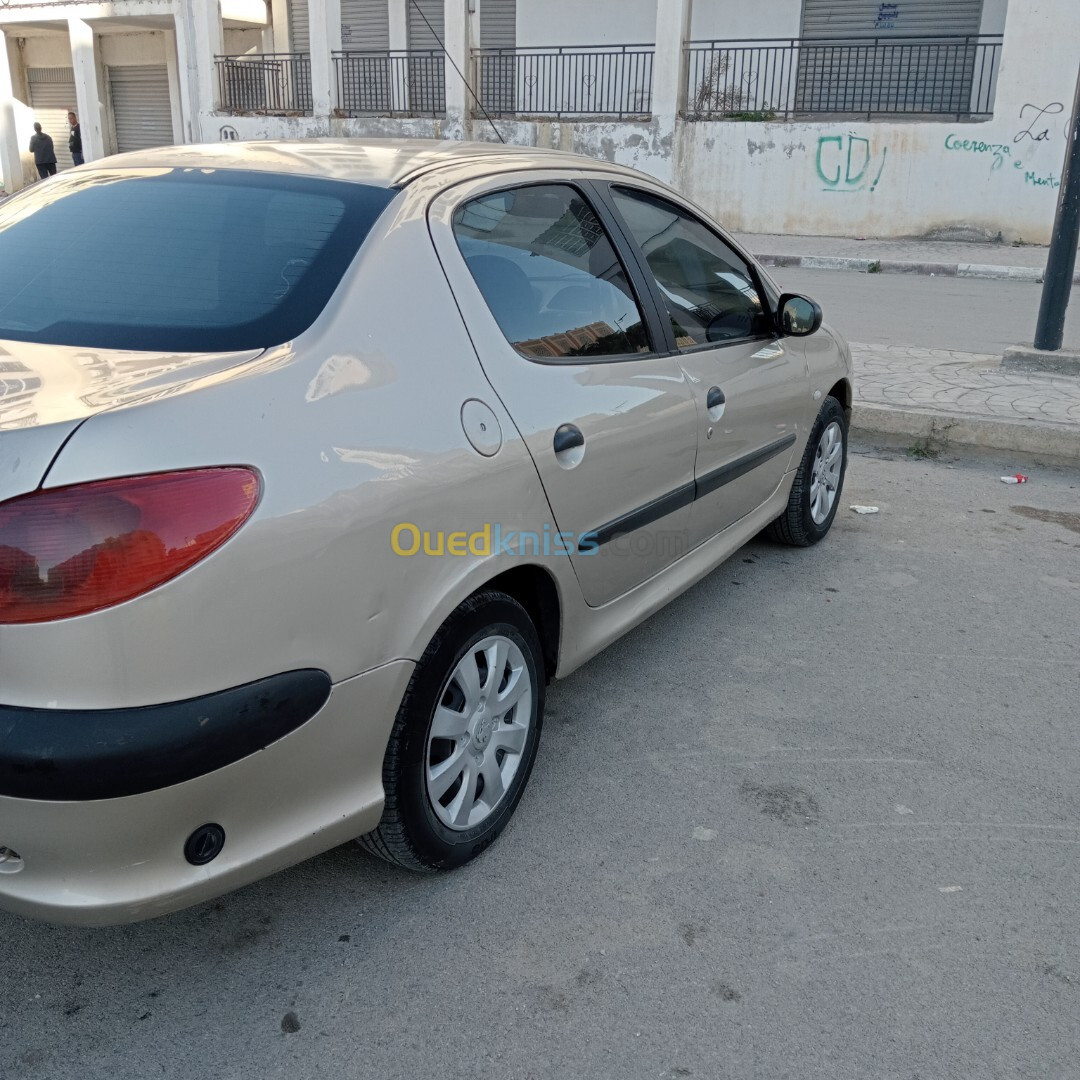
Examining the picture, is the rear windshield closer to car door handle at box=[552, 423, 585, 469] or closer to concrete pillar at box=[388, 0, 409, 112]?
car door handle at box=[552, 423, 585, 469]

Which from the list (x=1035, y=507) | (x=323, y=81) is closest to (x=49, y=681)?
(x=1035, y=507)

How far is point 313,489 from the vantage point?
205 centimetres

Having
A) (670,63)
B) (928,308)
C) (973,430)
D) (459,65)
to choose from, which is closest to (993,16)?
(670,63)

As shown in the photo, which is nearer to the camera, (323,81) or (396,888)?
(396,888)

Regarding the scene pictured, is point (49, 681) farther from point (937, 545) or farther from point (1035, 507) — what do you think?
point (1035, 507)

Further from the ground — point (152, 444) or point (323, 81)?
point (323, 81)

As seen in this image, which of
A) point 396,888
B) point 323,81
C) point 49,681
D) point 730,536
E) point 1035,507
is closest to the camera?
point 49,681

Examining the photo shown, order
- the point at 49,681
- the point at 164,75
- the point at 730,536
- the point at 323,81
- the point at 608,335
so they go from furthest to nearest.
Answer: the point at 164,75 < the point at 323,81 < the point at 730,536 < the point at 608,335 < the point at 49,681

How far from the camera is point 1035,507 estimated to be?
18.6 ft

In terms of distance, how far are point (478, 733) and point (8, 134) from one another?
29.1 meters

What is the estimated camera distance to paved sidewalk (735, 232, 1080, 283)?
14.3 metres

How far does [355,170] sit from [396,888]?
1779mm

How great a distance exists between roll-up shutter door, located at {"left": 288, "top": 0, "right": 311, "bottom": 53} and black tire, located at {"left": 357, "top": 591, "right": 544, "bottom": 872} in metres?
24.7

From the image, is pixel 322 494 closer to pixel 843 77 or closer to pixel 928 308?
pixel 928 308
